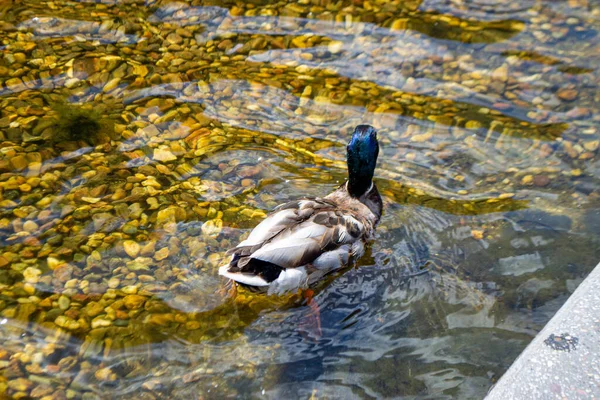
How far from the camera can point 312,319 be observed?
176 inches

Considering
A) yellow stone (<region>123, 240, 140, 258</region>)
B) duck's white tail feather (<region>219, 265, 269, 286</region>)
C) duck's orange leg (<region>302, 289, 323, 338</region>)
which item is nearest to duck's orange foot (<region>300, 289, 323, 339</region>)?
duck's orange leg (<region>302, 289, 323, 338</region>)

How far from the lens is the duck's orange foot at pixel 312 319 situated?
14.3ft

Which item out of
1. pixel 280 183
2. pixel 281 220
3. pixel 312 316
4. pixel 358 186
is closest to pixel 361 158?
pixel 358 186

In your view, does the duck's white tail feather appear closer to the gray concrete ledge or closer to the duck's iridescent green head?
the duck's iridescent green head

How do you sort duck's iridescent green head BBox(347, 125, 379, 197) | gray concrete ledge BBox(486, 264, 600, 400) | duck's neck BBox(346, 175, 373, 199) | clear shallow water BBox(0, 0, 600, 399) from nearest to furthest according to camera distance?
1. gray concrete ledge BBox(486, 264, 600, 400)
2. clear shallow water BBox(0, 0, 600, 399)
3. duck's iridescent green head BBox(347, 125, 379, 197)
4. duck's neck BBox(346, 175, 373, 199)

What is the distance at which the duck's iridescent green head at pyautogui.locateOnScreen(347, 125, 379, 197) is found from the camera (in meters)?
5.05

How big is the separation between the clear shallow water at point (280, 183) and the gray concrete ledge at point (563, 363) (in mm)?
872

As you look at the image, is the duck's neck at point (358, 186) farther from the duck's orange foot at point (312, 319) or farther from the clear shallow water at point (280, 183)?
the duck's orange foot at point (312, 319)

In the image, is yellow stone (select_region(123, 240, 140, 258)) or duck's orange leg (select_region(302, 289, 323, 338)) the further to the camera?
yellow stone (select_region(123, 240, 140, 258))

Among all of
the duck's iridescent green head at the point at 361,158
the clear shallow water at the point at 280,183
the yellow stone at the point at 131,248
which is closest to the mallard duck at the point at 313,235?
the duck's iridescent green head at the point at 361,158

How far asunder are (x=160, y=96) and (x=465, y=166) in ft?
9.70

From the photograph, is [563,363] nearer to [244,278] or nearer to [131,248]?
A: [244,278]

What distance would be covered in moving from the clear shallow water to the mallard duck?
22cm

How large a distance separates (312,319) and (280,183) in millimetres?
1413
